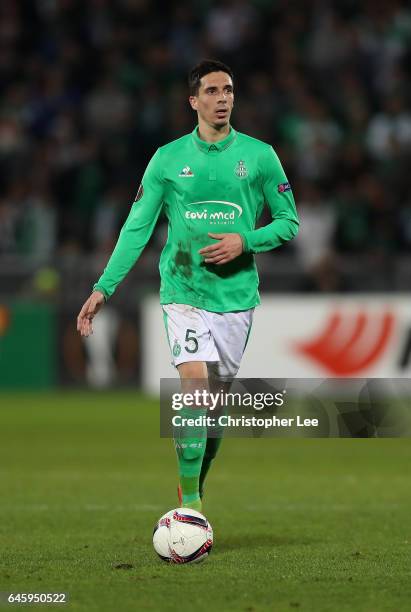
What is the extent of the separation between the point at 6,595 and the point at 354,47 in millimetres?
14270

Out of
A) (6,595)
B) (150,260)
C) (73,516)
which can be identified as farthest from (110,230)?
(6,595)

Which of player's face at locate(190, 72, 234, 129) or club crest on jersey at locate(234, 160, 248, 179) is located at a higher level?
player's face at locate(190, 72, 234, 129)

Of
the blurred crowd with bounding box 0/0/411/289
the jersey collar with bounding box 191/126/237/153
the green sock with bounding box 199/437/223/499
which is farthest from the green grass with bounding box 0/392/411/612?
the blurred crowd with bounding box 0/0/411/289

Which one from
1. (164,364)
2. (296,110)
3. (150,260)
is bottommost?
(164,364)

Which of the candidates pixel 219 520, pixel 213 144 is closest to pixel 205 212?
pixel 213 144

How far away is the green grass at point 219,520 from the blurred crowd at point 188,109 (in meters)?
4.48

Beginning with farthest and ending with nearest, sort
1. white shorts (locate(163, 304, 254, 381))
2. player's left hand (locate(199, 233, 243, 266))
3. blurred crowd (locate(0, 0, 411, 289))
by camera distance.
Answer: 1. blurred crowd (locate(0, 0, 411, 289))
2. white shorts (locate(163, 304, 254, 381))
3. player's left hand (locate(199, 233, 243, 266))

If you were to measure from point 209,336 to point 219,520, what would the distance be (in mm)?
1574

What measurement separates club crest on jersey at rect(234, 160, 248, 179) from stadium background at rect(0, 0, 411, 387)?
8.92 m

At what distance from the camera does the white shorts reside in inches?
246

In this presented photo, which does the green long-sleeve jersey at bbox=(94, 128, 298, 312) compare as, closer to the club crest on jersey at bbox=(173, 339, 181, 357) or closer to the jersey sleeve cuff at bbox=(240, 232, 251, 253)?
the jersey sleeve cuff at bbox=(240, 232, 251, 253)

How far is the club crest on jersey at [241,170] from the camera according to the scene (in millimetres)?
6341

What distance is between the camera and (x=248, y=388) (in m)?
6.48

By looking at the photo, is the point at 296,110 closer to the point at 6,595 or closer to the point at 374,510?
the point at 374,510
